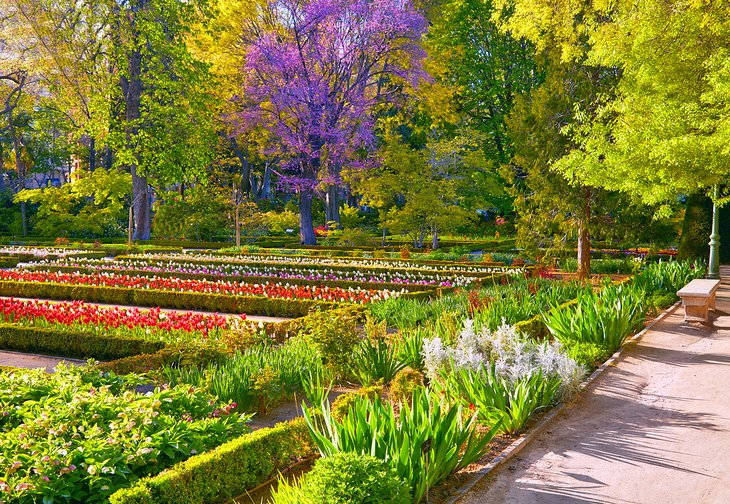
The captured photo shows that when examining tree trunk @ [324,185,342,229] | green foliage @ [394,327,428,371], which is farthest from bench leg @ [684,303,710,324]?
tree trunk @ [324,185,342,229]

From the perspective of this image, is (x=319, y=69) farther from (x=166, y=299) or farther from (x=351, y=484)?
(x=351, y=484)

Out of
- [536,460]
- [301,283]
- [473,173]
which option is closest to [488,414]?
[536,460]

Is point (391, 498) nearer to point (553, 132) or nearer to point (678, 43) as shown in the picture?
point (678, 43)

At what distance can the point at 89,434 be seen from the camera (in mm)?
4535

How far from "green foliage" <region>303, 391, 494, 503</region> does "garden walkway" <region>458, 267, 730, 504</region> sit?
1.01 feet

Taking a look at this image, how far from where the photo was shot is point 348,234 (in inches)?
1144

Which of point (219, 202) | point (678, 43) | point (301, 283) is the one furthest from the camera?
point (219, 202)

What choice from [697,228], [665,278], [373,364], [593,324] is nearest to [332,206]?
[697,228]

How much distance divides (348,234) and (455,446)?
24.5 metres

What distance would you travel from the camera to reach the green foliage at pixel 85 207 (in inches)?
1277

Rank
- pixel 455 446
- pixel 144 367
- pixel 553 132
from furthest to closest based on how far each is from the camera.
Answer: pixel 553 132 < pixel 144 367 < pixel 455 446

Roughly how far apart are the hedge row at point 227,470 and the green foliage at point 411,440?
382 millimetres

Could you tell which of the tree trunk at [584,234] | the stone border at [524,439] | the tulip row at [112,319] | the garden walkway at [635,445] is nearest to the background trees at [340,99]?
the tree trunk at [584,234]

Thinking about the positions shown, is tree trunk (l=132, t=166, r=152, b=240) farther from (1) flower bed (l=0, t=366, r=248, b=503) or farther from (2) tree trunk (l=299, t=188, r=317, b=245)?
(1) flower bed (l=0, t=366, r=248, b=503)
